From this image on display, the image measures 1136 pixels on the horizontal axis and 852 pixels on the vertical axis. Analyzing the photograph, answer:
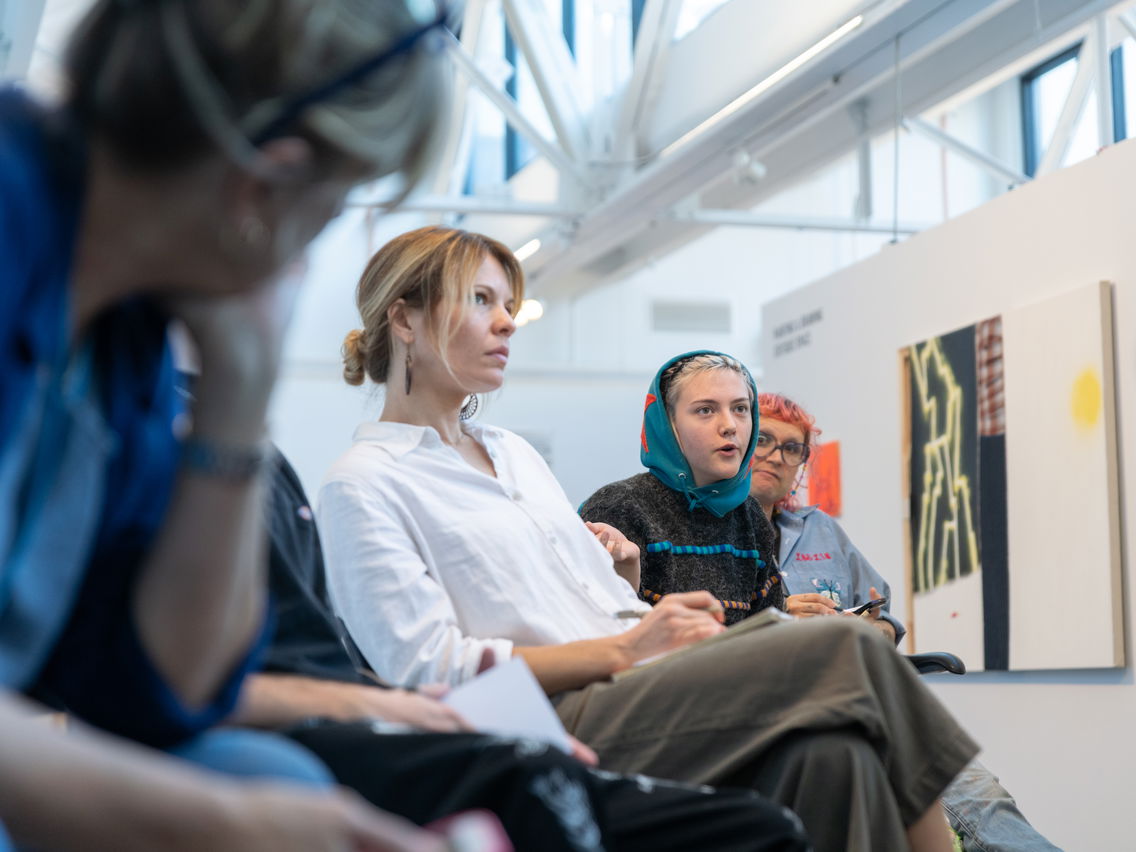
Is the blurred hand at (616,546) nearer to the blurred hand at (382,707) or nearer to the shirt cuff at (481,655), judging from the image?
the shirt cuff at (481,655)

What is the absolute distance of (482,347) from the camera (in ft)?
8.19

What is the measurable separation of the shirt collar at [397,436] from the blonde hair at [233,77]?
4.86 ft

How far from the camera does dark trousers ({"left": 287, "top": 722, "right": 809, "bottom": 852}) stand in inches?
46.6

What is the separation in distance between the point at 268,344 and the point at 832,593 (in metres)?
A: 3.34

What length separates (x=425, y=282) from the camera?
253 cm

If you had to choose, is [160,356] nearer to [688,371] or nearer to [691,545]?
[691,545]

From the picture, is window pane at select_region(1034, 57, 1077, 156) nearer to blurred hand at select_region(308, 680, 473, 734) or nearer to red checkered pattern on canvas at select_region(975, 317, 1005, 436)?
red checkered pattern on canvas at select_region(975, 317, 1005, 436)

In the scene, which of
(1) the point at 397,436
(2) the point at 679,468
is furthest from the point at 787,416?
(1) the point at 397,436

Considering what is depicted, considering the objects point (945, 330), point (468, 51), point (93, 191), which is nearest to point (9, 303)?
point (93, 191)

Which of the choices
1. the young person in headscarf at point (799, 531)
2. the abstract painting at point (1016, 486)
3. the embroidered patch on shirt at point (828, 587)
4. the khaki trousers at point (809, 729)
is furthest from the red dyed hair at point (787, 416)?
the khaki trousers at point (809, 729)

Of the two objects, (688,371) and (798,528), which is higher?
(688,371)

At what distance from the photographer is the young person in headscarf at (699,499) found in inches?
120

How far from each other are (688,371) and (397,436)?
1397mm

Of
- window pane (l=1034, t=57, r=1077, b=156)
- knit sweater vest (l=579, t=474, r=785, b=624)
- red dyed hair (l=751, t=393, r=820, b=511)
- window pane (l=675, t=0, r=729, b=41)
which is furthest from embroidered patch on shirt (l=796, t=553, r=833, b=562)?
window pane (l=1034, t=57, r=1077, b=156)
